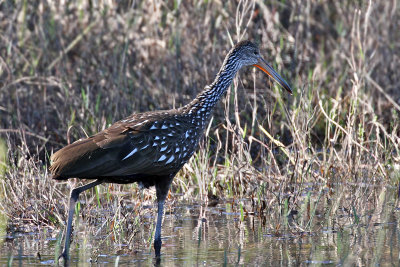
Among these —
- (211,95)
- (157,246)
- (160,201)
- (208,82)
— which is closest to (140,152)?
(160,201)

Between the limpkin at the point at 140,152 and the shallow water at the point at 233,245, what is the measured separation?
0.67 feet

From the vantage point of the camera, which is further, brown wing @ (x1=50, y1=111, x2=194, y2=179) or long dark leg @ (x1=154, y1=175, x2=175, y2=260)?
long dark leg @ (x1=154, y1=175, x2=175, y2=260)

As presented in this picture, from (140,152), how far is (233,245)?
922mm

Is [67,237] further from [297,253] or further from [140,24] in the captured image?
[140,24]

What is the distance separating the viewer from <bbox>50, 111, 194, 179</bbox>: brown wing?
201 inches

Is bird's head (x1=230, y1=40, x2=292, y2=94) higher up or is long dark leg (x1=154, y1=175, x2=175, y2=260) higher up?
bird's head (x1=230, y1=40, x2=292, y2=94)

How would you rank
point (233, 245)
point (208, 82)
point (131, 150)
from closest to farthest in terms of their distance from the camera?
point (131, 150) < point (233, 245) < point (208, 82)

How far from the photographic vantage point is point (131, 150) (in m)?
5.32

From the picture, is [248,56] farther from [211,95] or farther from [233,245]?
[233,245]

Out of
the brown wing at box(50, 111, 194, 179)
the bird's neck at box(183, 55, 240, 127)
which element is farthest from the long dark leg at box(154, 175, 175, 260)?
the bird's neck at box(183, 55, 240, 127)

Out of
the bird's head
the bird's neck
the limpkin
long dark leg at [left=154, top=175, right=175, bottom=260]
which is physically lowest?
long dark leg at [left=154, top=175, right=175, bottom=260]

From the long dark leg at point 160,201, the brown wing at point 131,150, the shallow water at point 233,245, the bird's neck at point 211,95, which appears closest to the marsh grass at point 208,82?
the shallow water at point 233,245

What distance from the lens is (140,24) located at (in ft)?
31.7

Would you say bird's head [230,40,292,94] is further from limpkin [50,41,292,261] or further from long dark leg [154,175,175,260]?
long dark leg [154,175,175,260]
